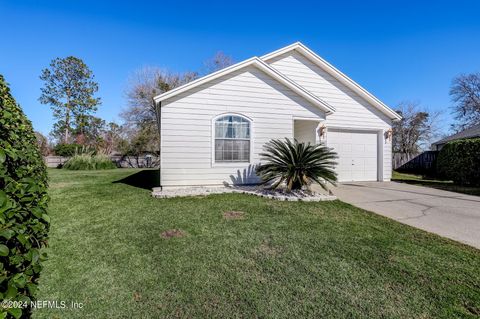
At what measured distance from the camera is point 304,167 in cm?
649

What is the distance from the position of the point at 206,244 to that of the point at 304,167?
3.89 meters

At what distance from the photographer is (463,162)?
9.88 meters

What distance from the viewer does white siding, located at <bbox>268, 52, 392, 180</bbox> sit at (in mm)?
10078

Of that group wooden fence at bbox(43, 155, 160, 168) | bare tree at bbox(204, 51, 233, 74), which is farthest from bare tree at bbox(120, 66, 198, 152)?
wooden fence at bbox(43, 155, 160, 168)

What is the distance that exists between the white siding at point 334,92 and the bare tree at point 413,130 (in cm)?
1668

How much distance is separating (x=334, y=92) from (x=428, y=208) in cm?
613

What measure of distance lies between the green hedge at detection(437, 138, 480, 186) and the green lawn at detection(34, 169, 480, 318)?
315 inches

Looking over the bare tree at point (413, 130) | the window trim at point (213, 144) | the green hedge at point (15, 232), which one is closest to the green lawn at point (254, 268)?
the green hedge at point (15, 232)

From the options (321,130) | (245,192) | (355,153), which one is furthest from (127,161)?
(355,153)

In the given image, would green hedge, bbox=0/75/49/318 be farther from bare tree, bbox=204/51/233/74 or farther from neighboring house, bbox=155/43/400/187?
bare tree, bbox=204/51/233/74

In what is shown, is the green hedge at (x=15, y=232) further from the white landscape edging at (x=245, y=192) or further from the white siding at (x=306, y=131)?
the white siding at (x=306, y=131)

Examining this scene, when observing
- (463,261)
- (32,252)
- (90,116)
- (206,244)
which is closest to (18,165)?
(32,252)

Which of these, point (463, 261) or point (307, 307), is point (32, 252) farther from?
point (463, 261)

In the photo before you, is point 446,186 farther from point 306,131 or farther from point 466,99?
point 466,99
